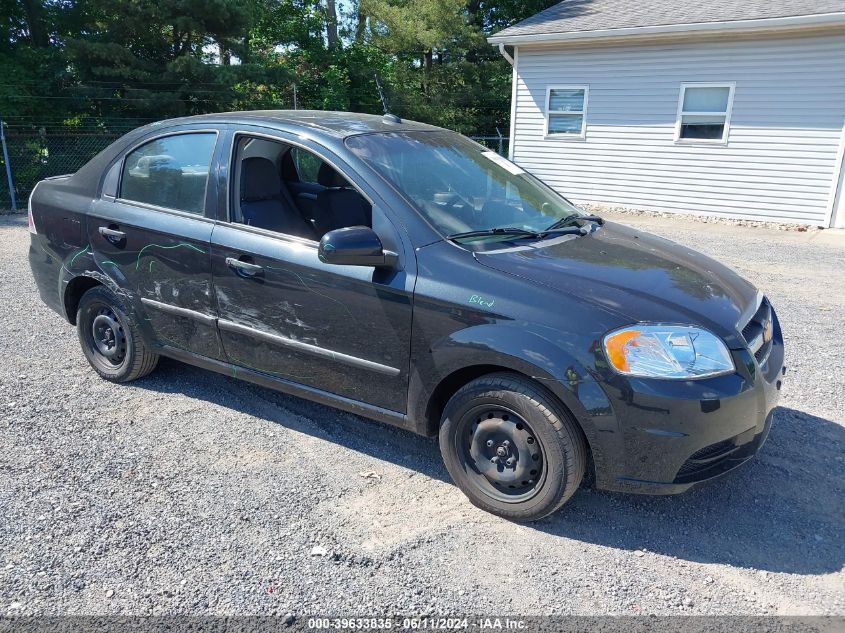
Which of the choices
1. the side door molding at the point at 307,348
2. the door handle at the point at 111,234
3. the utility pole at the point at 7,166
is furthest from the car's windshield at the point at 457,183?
the utility pole at the point at 7,166

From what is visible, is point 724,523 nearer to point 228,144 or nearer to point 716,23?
point 228,144

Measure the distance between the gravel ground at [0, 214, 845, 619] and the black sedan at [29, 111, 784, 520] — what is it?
315mm

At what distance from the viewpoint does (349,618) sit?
2.48 meters

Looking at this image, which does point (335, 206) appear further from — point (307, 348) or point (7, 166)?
point (7, 166)

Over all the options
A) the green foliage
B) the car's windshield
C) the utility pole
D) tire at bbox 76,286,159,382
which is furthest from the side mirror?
the green foliage

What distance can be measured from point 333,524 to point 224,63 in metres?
15.7

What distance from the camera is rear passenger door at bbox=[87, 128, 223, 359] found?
3.79 m

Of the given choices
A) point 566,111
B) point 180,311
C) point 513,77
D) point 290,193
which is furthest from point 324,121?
point 513,77

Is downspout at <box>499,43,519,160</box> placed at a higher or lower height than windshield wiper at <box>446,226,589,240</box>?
higher

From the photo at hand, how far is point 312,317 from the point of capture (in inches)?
134

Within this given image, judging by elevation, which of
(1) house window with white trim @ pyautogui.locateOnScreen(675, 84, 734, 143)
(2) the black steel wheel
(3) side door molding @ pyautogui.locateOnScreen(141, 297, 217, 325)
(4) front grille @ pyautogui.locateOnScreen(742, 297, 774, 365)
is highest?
(1) house window with white trim @ pyautogui.locateOnScreen(675, 84, 734, 143)

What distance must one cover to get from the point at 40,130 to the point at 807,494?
1418cm

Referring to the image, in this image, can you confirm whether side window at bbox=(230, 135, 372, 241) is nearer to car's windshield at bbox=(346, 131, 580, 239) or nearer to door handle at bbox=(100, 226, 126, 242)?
car's windshield at bbox=(346, 131, 580, 239)

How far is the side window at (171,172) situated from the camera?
386 centimetres
